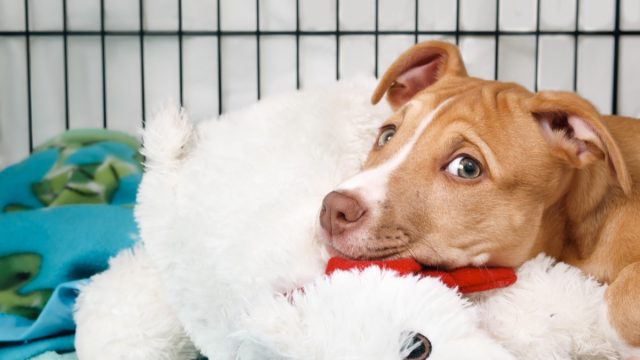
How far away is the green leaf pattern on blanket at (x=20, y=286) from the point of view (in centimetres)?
232

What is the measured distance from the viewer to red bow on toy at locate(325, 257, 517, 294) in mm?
1562

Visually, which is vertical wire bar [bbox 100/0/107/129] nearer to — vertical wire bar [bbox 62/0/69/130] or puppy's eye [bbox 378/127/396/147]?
vertical wire bar [bbox 62/0/69/130]

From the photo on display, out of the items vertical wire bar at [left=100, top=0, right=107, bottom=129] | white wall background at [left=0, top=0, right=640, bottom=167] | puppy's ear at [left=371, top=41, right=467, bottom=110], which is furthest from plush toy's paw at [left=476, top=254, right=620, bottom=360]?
vertical wire bar at [left=100, top=0, right=107, bottom=129]

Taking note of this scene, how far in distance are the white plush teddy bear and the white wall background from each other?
103 cm

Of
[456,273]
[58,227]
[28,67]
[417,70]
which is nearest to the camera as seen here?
[456,273]

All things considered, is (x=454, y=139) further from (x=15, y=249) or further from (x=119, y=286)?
(x=15, y=249)

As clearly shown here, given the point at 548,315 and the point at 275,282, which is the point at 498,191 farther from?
the point at 275,282

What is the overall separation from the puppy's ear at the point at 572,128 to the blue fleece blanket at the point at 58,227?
4.05 ft

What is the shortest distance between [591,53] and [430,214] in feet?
6.18

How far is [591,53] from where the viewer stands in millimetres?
3344

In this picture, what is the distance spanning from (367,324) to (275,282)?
0.97ft

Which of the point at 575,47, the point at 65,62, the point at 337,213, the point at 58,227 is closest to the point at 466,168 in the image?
the point at 337,213

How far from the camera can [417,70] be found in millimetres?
2312

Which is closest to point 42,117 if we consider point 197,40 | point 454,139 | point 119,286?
point 197,40
